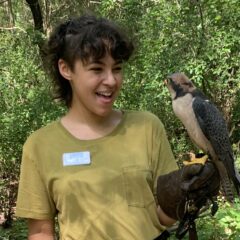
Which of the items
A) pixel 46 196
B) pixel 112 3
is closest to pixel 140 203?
pixel 46 196

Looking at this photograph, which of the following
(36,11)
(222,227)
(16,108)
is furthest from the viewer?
(36,11)

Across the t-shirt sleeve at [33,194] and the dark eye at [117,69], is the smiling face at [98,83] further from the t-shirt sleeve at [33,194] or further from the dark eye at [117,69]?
the t-shirt sleeve at [33,194]

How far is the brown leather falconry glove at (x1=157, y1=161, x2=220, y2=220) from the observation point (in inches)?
78.8

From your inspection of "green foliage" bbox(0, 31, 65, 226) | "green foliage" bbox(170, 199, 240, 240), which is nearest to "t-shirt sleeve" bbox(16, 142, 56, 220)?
"green foliage" bbox(170, 199, 240, 240)

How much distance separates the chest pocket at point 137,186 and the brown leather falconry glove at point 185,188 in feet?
0.29

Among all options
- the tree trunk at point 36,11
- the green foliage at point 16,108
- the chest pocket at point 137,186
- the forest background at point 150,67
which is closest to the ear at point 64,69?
the chest pocket at point 137,186

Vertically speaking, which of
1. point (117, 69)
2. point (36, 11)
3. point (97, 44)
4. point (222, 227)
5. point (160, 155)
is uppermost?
point (36, 11)

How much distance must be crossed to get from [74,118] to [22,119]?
4239 mm

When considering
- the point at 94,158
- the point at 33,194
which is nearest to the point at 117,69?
the point at 94,158

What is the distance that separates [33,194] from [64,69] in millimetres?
533

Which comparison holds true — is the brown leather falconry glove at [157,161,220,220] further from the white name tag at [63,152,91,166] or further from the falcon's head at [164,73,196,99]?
the falcon's head at [164,73,196,99]

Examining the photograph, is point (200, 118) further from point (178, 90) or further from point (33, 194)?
point (33, 194)

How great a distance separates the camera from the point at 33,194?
80.0 inches

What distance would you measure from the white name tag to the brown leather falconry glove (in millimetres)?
312
